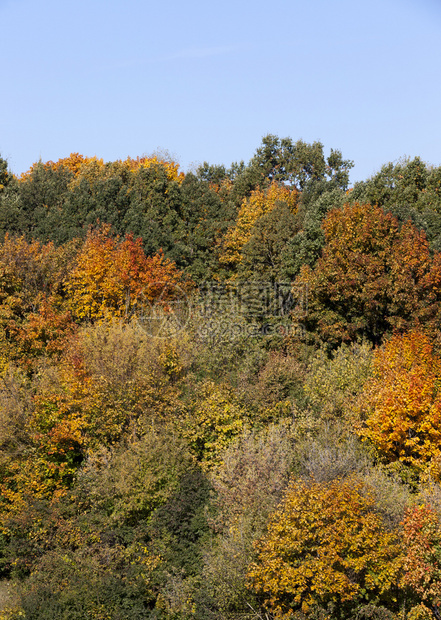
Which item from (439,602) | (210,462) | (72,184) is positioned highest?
(72,184)

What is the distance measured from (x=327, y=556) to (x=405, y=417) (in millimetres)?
10200

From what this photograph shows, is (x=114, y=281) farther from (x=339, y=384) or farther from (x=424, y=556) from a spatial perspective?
(x=424, y=556)

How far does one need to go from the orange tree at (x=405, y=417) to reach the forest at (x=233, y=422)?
0.10 metres

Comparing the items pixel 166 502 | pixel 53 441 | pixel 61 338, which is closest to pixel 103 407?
pixel 53 441

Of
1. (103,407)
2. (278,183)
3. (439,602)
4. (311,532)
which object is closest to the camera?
(439,602)

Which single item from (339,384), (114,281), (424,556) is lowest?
(424,556)

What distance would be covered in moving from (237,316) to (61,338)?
12.4 m

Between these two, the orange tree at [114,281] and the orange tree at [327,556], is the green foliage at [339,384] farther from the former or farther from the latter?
the orange tree at [114,281]

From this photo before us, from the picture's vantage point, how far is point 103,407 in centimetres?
3522

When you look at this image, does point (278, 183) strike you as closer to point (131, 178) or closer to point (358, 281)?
point (131, 178)

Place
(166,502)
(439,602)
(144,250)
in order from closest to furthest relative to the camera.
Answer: (439,602)
(166,502)
(144,250)

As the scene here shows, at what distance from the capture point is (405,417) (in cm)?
3178

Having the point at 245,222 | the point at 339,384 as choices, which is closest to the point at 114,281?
the point at 245,222

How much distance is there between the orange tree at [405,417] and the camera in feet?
103
